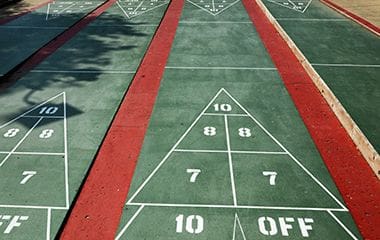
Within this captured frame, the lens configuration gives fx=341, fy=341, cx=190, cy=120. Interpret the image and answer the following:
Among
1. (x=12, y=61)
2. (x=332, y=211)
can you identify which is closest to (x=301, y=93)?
(x=332, y=211)

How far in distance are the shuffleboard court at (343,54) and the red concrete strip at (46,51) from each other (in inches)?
364

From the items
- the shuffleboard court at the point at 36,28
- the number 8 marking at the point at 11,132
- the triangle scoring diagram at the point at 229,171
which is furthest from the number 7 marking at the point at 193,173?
the shuffleboard court at the point at 36,28

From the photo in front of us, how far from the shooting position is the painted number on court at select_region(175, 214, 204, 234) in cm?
596

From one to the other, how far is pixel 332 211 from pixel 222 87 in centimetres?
524

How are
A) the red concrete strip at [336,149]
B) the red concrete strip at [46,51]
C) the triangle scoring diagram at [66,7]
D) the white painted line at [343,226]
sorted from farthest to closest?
the triangle scoring diagram at [66,7]
the red concrete strip at [46,51]
the red concrete strip at [336,149]
the white painted line at [343,226]

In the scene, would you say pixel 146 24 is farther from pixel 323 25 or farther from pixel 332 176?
Answer: pixel 332 176

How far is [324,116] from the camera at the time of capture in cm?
917

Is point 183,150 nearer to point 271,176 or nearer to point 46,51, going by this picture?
point 271,176

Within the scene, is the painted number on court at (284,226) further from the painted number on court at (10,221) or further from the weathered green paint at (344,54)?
the painted number on court at (10,221)

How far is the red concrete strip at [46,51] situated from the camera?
1118 cm

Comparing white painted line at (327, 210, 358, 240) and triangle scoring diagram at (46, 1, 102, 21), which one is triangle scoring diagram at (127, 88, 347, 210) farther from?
triangle scoring diagram at (46, 1, 102, 21)

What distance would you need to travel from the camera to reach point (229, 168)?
7.37 meters

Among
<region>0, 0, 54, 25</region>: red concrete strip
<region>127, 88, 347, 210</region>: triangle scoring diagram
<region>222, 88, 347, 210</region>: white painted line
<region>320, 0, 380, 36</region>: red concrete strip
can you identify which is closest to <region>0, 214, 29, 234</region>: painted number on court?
<region>127, 88, 347, 210</region>: triangle scoring diagram

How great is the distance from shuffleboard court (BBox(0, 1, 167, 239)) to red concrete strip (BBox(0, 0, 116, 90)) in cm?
32
